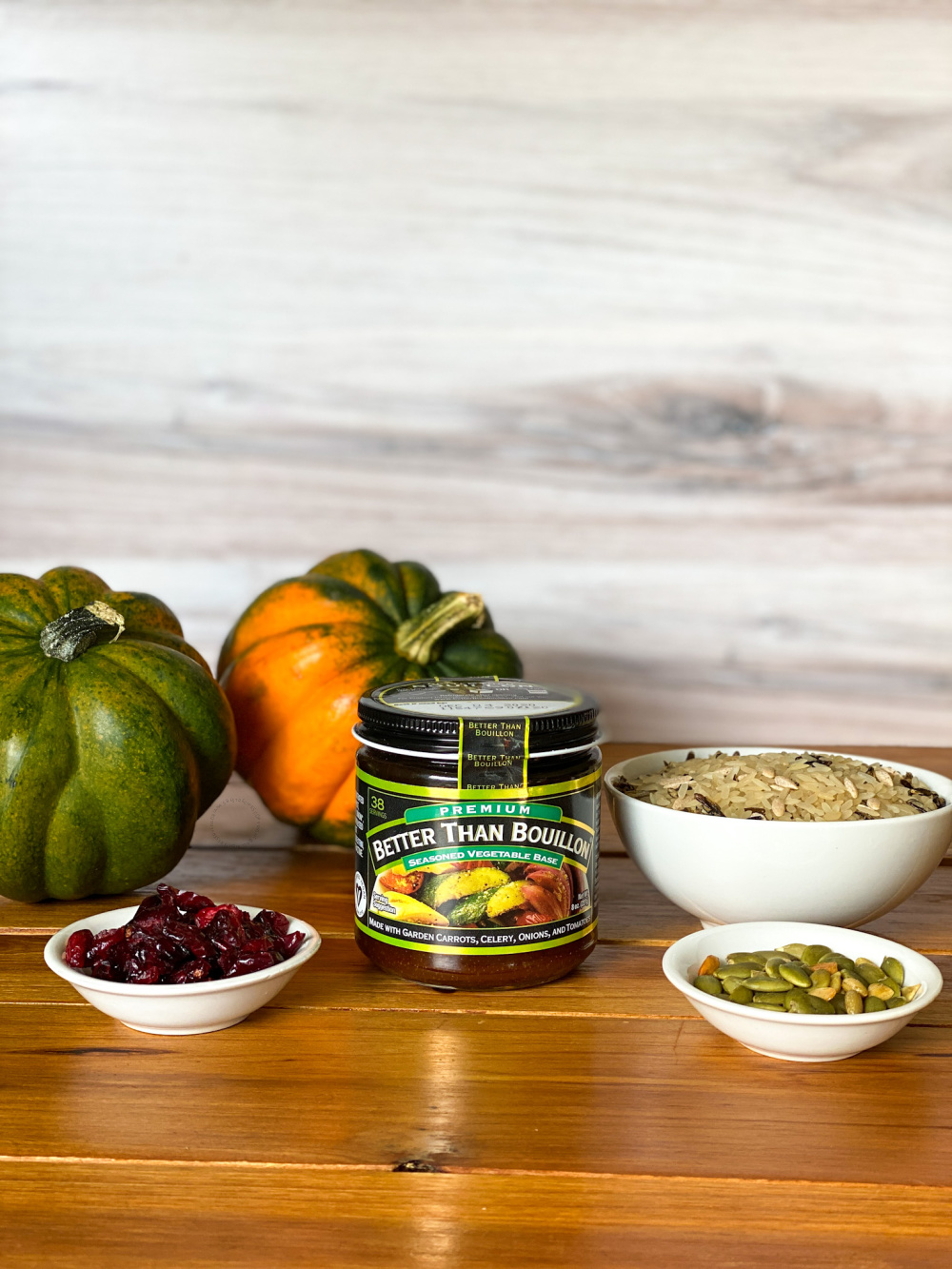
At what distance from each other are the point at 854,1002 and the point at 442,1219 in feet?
0.94

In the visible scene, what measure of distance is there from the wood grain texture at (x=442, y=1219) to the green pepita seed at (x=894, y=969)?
18 cm

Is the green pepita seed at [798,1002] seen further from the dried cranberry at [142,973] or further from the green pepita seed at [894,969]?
the dried cranberry at [142,973]

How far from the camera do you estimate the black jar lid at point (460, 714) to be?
2.70ft

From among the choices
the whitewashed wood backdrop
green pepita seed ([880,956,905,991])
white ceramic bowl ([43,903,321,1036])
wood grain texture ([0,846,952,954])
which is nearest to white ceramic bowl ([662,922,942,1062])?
green pepita seed ([880,956,905,991])

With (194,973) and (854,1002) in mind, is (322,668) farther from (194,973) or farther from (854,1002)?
(854,1002)

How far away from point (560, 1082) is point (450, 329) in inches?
46.1

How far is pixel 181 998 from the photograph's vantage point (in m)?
0.75

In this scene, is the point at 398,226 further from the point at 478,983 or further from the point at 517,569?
the point at 478,983

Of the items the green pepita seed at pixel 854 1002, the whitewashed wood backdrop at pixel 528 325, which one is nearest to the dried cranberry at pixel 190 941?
the green pepita seed at pixel 854 1002

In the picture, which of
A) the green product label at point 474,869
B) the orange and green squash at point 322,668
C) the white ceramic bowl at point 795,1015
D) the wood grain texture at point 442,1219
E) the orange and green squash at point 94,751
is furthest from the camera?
the orange and green squash at point 322,668

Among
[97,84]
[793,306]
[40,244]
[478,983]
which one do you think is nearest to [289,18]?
[97,84]

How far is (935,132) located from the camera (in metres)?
1.62

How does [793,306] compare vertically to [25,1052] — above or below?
above

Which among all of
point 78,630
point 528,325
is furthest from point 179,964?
point 528,325
